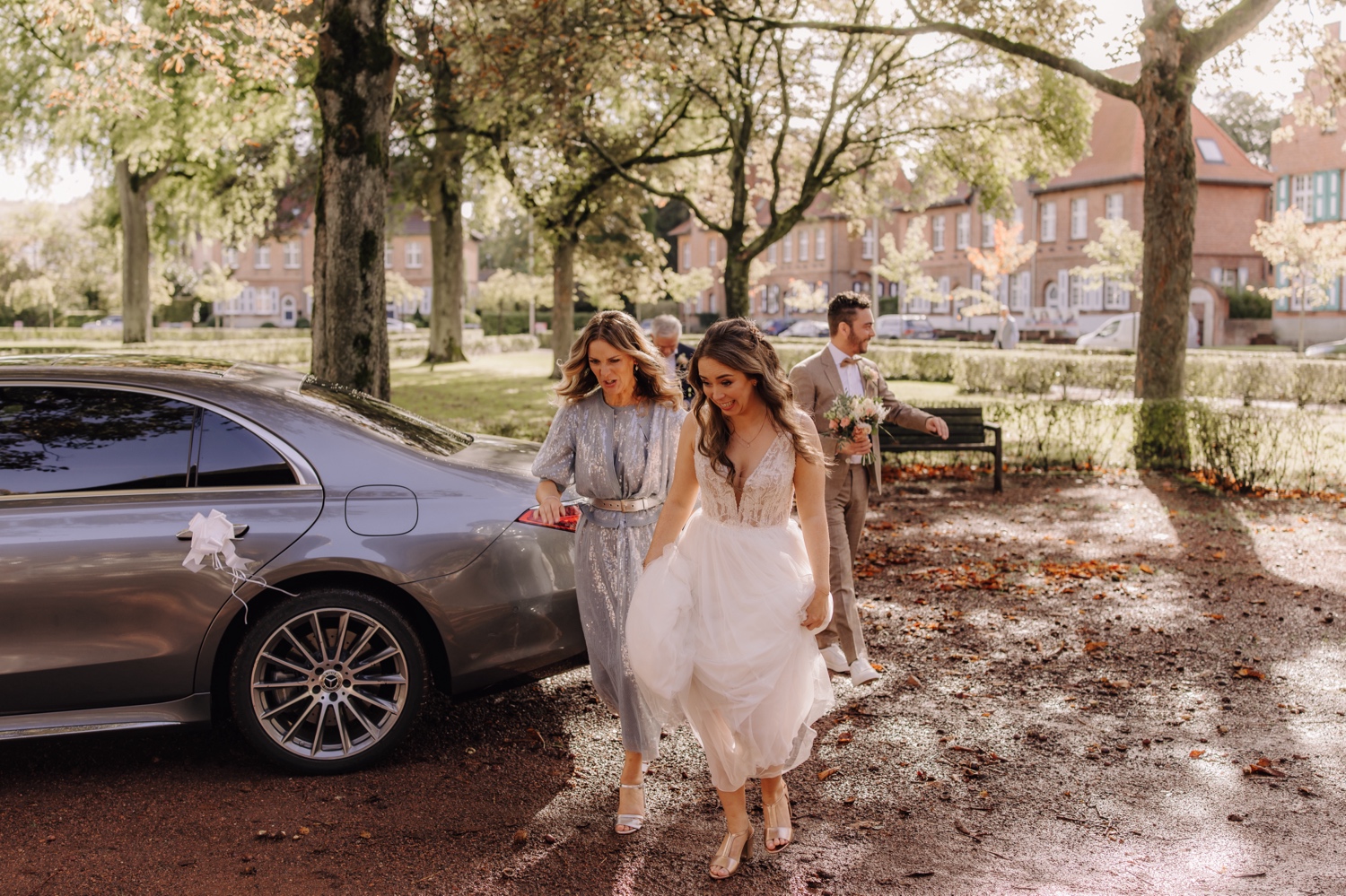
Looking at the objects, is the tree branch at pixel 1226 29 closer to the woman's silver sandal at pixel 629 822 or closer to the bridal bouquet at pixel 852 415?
the bridal bouquet at pixel 852 415

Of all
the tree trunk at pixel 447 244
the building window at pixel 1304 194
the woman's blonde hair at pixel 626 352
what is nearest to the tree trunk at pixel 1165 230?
the woman's blonde hair at pixel 626 352

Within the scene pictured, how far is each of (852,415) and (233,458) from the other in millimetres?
2961

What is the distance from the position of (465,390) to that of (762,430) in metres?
23.2

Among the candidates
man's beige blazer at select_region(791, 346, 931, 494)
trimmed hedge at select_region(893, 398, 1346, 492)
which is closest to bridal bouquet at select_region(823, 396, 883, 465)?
man's beige blazer at select_region(791, 346, 931, 494)

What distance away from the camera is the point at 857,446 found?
20.3 ft

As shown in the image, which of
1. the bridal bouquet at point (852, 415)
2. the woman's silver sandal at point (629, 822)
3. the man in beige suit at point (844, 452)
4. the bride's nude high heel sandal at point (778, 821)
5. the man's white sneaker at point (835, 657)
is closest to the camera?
the bride's nude high heel sandal at point (778, 821)

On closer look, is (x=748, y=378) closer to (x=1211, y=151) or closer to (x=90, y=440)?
(x=90, y=440)

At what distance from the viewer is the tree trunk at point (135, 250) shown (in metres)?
36.5

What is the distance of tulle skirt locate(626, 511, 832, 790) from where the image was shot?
159 inches

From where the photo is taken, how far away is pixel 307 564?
15.9 ft

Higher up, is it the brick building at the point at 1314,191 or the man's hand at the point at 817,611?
the brick building at the point at 1314,191

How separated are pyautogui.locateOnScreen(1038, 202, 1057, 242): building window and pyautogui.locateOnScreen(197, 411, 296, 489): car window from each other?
60.0 meters

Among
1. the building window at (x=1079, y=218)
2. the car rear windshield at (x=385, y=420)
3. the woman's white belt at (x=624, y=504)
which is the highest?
the building window at (x=1079, y=218)

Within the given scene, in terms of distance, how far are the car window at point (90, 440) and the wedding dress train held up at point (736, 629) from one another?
7.14ft
